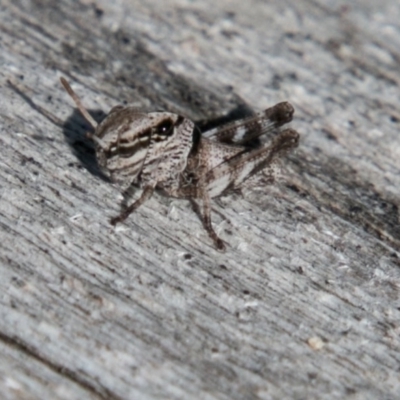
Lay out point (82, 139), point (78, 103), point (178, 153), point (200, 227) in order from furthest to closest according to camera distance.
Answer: point (178, 153)
point (82, 139)
point (78, 103)
point (200, 227)

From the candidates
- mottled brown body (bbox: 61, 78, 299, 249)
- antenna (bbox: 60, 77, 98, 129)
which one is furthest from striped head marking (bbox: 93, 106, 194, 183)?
antenna (bbox: 60, 77, 98, 129)

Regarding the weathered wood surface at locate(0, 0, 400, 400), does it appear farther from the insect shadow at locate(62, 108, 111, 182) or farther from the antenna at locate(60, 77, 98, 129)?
the antenna at locate(60, 77, 98, 129)

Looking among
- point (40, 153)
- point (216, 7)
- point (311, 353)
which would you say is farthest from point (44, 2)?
point (311, 353)

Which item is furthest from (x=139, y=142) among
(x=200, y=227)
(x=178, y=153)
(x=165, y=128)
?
(x=200, y=227)

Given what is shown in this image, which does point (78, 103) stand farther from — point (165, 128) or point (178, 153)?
point (178, 153)

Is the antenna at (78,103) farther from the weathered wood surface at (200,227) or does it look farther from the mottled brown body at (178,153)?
the weathered wood surface at (200,227)

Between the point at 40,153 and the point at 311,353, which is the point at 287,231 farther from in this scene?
the point at 40,153
